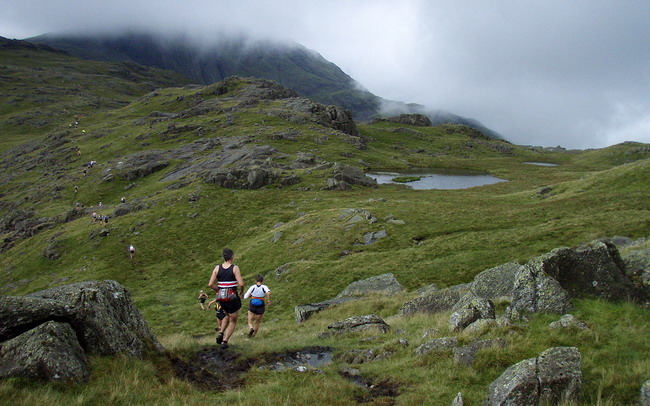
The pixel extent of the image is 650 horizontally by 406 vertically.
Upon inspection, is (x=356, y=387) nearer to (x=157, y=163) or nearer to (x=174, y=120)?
(x=157, y=163)

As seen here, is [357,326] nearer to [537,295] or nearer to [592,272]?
[537,295]

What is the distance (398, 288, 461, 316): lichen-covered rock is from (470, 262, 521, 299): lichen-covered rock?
49.8 inches

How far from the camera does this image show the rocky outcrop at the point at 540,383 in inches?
335

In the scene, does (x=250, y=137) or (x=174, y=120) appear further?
(x=174, y=120)

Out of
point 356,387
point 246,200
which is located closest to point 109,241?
point 246,200

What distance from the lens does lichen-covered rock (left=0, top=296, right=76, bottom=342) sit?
31.5 ft

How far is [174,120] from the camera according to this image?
17488 centimetres

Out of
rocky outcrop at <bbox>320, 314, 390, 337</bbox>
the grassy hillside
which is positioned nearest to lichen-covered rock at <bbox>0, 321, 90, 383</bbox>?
the grassy hillside

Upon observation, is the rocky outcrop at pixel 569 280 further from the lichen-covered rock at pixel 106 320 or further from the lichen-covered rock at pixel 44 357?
the lichen-covered rock at pixel 44 357

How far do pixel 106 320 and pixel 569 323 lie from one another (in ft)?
51.3

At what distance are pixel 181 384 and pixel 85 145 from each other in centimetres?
18310

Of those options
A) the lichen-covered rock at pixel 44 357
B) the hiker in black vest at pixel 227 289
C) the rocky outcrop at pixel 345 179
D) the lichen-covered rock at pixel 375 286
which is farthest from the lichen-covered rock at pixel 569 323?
the rocky outcrop at pixel 345 179

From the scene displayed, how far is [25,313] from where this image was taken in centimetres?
994

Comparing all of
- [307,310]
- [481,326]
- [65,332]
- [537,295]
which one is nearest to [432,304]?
[537,295]
